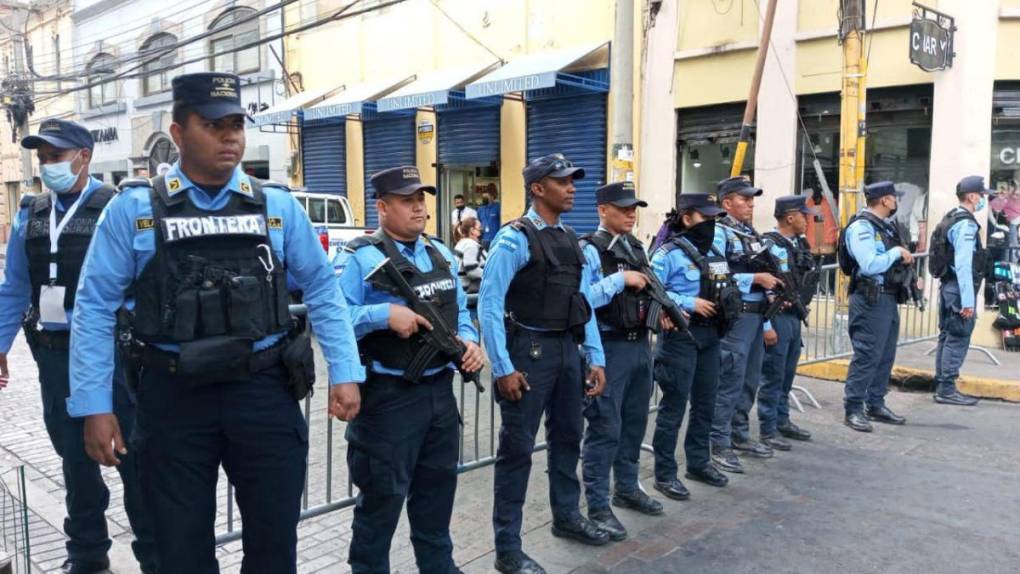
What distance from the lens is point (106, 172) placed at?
2655cm

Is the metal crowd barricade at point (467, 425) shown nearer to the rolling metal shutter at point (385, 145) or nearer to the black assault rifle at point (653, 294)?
the black assault rifle at point (653, 294)

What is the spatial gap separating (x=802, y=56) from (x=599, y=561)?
30.8 feet

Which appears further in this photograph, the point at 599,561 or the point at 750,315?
the point at 750,315

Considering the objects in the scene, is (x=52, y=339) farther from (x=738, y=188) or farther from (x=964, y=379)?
(x=964, y=379)

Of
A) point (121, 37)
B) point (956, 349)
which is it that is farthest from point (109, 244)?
point (121, 37)

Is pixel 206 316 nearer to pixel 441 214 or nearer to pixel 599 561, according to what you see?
pixel 599 561

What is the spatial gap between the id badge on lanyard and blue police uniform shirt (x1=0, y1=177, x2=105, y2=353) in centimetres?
3

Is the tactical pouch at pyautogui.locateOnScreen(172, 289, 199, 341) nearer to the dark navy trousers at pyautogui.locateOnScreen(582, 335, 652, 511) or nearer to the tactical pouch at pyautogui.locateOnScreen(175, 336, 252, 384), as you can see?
the tactical pouch at pyautogui.locateOnScreen(175, 336, 252, 384)

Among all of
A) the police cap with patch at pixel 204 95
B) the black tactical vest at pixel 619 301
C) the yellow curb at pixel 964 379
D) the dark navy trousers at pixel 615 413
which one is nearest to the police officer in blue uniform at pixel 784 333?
the yellow curb at pixel 964 379

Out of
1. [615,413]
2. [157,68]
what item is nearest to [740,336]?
[615,413]

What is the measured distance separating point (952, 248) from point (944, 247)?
0.08 metres

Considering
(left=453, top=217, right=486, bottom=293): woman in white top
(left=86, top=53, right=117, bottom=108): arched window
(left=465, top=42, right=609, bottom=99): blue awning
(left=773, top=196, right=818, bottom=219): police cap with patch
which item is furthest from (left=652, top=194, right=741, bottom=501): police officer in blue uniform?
(left=86, top=53, right=117, bottom=108): arched window

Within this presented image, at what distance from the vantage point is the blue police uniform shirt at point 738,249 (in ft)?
17.8

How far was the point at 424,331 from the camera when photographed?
10.9 ft
